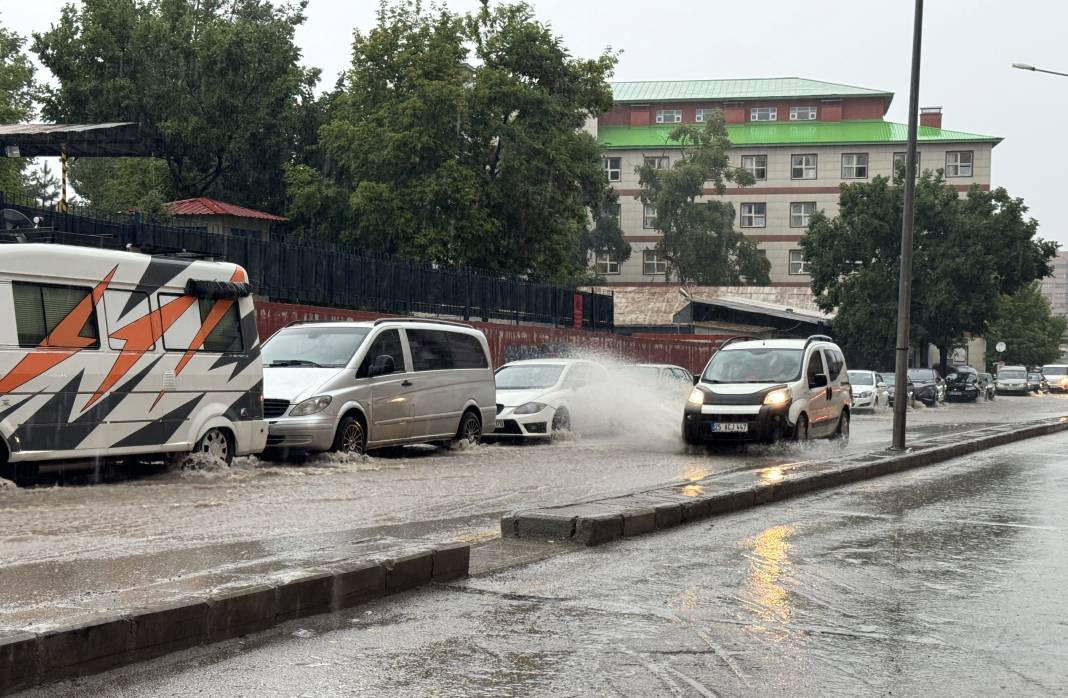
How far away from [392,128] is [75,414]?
2925 cm

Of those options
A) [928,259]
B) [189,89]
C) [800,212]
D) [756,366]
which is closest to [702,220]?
[800,212]

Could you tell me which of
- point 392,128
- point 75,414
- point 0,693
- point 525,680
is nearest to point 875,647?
point 525,680

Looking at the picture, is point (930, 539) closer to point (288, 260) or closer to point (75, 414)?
point (75, 414)

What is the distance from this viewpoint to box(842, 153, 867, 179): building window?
85.2 meters

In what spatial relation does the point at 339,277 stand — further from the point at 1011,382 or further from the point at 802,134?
the point at 802,134

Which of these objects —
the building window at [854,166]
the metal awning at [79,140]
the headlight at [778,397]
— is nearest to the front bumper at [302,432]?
the headlight at [778,397]

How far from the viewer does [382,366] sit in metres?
15.7

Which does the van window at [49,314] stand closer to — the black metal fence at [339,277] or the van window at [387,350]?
the black metal fence at [339,277]

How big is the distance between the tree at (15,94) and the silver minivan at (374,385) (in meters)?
20.1

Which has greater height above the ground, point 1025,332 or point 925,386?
point 1025,332

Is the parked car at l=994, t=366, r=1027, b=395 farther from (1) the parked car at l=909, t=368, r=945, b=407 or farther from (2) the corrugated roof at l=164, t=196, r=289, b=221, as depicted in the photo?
(2) the corrugated roof at l=164, t=196, r=289, b=221

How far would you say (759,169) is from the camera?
3408 inches

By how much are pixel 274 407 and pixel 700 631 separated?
9.71 meters

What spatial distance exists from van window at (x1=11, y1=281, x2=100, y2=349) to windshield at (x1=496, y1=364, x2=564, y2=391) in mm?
9276
